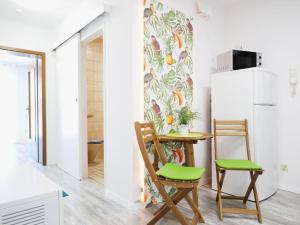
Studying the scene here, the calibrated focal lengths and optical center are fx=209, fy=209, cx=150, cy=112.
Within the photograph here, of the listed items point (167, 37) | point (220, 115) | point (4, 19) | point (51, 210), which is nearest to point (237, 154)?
point (220, 115)

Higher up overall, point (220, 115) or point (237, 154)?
point (220, 115)

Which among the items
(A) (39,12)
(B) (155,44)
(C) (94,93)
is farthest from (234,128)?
(A) (39,12)

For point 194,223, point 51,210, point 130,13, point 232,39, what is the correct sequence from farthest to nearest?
point 232,39 < point 130,13 < point 194,223 < point 51,210

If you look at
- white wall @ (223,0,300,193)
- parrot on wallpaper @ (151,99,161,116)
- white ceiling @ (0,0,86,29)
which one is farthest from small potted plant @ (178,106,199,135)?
white ceiling @ (0,0,86,29)

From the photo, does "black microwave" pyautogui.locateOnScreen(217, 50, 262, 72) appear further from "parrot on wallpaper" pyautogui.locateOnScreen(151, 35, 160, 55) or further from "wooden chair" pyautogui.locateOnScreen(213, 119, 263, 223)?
"parrot on wallpaper" pyautogui.locateOnScreen(151, 35, 160, 55)

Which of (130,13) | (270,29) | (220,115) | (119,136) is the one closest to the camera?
(130,13)

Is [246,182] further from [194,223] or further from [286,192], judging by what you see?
[194,223]

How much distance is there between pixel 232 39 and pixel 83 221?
3.32 m

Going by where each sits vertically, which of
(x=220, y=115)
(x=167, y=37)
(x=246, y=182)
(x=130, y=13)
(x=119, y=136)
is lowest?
(x=246, y=182)

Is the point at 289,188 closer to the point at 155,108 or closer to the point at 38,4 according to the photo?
the point at 155,108

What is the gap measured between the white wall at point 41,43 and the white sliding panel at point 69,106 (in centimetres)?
20

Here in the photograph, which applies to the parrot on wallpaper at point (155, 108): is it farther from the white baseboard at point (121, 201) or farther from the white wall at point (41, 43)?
the white wall at point (41, 43)

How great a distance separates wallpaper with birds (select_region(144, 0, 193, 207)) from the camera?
2.34 m

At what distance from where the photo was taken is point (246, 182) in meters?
2.49
